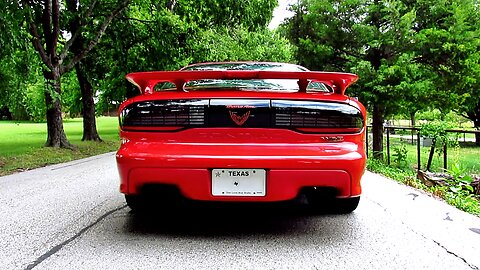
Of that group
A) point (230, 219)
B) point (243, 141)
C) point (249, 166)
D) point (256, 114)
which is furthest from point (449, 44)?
point (249, 166)

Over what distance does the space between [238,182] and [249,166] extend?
140 mm

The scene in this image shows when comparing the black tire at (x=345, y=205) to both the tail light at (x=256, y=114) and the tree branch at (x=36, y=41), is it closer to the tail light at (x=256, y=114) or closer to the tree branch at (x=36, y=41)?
the tail light at (x=256, y=114)

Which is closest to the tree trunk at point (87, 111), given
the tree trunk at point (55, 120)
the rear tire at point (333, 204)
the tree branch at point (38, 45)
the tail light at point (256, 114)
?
the tree trunk at point (55, 120)

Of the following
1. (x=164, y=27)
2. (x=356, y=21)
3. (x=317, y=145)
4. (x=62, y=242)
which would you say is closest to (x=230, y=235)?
(x=317, y=145)

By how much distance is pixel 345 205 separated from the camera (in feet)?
12.8

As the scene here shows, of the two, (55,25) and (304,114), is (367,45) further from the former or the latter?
(304,114)

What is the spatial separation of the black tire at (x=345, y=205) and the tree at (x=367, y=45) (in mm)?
7969

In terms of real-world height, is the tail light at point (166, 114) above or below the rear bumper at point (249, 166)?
above

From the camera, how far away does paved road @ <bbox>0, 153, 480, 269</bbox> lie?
9.01ft

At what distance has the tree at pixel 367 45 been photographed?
39.4 feet

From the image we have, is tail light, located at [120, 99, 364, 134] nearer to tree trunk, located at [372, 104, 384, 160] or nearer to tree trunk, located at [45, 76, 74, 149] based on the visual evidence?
tree trunk, located at [45, 76, 74, 149]

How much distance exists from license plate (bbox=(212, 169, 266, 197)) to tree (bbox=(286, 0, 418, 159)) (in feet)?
30.1

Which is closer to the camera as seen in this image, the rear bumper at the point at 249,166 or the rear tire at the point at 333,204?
the rear bumper at the point at 249,166

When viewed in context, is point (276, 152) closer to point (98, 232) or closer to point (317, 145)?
point (317, 145)
